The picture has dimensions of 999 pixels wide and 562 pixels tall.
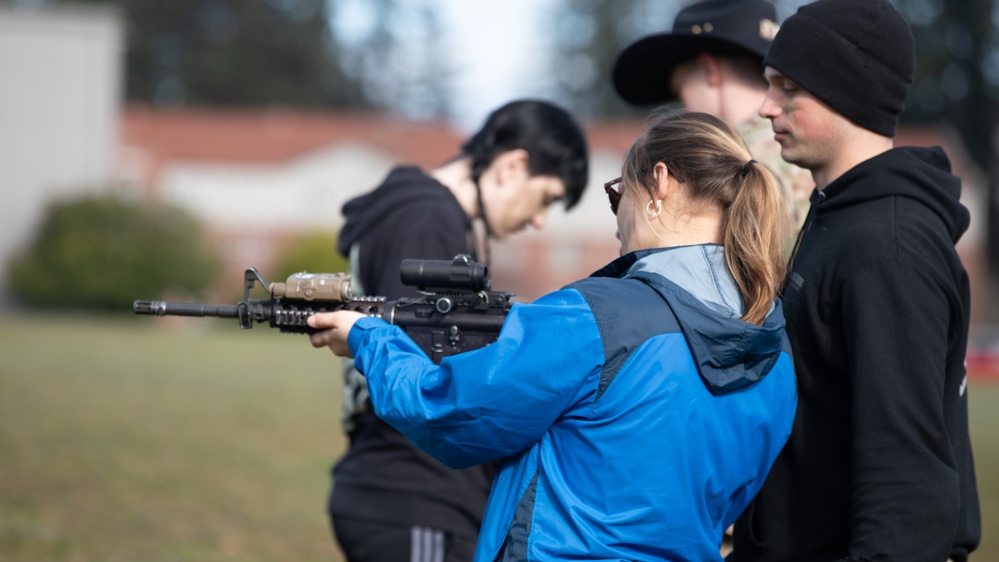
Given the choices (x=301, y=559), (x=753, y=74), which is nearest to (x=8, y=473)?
(x=301, y=559)

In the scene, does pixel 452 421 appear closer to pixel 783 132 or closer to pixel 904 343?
pixel 904 343

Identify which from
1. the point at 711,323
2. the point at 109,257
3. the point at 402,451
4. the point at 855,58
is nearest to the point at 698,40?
the point at 855,58

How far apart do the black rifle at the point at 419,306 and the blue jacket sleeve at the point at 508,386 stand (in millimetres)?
422

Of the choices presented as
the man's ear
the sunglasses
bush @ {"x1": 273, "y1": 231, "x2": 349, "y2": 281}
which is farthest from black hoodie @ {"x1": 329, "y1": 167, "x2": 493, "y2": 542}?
bush @ {"x1": 273, "y1": 231, "x2": 349, "y2": 281}

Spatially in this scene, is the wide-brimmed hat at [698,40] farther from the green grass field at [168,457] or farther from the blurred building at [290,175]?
the blurred building at [290,175]

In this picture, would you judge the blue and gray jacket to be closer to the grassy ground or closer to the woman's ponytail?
the woman's ponytail

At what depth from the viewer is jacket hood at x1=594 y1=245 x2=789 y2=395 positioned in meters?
2.57

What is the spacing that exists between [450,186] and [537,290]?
181 feet

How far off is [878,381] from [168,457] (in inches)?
401

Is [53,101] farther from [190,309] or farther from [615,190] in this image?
[615,190]

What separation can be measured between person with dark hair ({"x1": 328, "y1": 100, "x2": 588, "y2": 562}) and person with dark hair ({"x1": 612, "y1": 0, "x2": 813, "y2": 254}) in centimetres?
54

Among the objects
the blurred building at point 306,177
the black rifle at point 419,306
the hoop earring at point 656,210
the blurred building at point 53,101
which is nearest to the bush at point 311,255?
the blurred building at point 53,101

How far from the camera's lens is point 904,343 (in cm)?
271

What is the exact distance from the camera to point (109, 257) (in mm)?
41531
